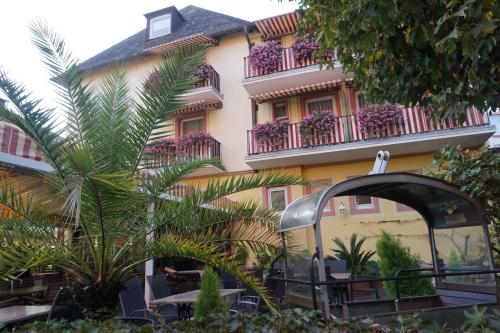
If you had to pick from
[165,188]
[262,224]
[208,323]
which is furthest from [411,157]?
[208,323]

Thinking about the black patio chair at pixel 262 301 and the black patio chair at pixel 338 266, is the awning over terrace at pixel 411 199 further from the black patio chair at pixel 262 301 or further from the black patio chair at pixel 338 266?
the black patio chair at pixel 338 266

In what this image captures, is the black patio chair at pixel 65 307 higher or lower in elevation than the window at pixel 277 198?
lower

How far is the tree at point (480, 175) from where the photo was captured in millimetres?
5180

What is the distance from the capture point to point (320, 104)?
13.7 metres

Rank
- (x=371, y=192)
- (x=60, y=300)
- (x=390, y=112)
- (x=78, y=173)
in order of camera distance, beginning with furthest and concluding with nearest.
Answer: (x=390, y=112), (x=371, y=192), (x=60, y=300), (x=78, y=173)

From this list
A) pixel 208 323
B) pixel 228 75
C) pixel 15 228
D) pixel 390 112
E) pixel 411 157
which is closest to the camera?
pixel 208 323

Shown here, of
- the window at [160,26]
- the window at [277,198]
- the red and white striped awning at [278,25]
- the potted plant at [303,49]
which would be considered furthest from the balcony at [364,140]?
the window at [160,26]

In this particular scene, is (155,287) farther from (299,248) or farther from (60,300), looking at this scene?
(299,248)

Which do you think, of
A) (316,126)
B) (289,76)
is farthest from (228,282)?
(289,76)

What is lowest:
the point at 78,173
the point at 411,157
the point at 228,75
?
the point at 78,173

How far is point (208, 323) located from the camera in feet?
9.06

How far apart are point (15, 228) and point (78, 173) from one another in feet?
4.37

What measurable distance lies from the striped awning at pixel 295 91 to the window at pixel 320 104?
17.1 inches

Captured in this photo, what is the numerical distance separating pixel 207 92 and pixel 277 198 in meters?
4.84
